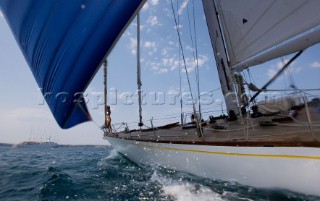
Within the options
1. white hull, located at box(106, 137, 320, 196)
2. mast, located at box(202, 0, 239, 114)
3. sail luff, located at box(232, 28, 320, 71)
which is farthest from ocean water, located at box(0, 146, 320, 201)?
mast, located at box(202, 0, 239, 114)

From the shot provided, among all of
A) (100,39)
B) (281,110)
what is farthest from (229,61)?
(100,39)

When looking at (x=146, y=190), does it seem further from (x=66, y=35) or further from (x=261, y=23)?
(x=261, y=23)

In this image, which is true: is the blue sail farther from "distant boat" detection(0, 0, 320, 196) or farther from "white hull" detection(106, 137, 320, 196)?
"white hull" detection(106, 137, 320, 196)

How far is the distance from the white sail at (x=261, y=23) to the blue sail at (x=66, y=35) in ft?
9.46

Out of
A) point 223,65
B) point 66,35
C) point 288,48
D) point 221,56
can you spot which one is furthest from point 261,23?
point 66,35

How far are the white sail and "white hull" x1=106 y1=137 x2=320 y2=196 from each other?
251cm

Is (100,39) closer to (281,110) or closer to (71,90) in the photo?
(71,90)

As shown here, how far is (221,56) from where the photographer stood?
645cm

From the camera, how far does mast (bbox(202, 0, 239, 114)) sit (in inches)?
252

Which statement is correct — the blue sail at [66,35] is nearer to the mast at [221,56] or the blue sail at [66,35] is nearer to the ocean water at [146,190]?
the ocean water at [146,190]

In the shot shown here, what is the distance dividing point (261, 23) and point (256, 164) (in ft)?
11.5

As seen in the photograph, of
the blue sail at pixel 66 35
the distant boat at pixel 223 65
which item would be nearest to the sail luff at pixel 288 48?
the distant boat at pixel 223 65

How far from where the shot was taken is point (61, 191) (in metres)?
4.59

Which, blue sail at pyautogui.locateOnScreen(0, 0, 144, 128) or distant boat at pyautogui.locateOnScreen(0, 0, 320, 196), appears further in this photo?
blue sail at pyautogui.locateOnScreen(0, 0, 144, 128)
